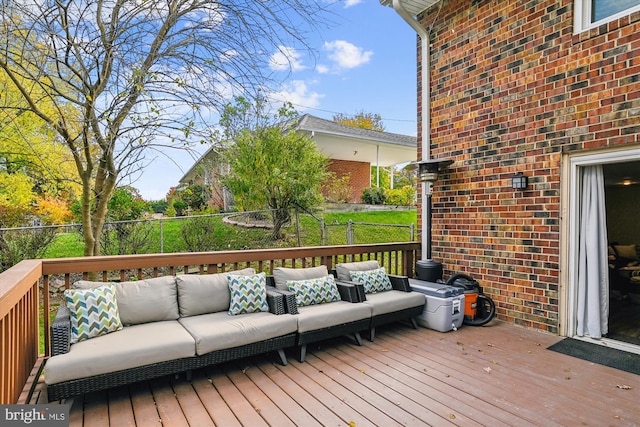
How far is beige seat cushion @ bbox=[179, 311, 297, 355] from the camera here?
285 centimetres

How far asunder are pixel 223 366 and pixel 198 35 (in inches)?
122

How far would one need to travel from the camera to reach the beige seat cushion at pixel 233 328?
285 cm

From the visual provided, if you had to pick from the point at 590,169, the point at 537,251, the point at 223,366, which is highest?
the point at 590,169

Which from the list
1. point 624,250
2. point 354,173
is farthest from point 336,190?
point 624,250

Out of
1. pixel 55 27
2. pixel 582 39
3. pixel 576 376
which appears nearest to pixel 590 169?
pixel 582 39

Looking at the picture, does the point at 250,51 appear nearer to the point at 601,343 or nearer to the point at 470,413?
the point at 470,413

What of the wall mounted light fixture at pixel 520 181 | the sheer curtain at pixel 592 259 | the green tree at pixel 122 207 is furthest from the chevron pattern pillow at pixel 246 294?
the green tree at pixel 122 207

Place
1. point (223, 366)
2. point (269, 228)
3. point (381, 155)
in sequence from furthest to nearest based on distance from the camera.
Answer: point (381, 155) → point (269, 228) → point (223, 366)

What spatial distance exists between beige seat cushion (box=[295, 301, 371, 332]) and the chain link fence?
3.55 metres

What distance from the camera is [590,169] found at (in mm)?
3807

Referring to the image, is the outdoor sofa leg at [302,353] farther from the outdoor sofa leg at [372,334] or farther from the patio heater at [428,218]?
the patio heater at [428,218]

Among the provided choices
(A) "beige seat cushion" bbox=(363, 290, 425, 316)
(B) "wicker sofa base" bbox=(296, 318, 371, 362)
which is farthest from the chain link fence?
(B) "wicker sofa base" bbox=(296, 318, 371, 362)

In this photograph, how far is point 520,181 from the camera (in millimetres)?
4094

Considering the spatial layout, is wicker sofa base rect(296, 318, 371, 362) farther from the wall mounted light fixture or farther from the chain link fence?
the chain link fence
